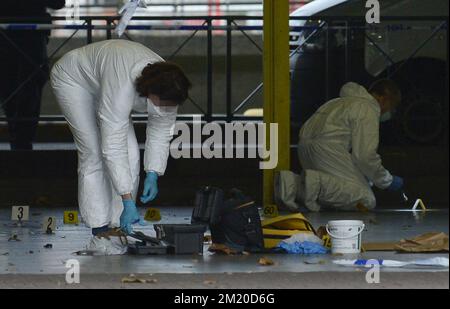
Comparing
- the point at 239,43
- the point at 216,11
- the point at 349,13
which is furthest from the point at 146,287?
the point at 216,11

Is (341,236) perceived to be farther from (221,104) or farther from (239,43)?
(221,104)

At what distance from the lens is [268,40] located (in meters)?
11.8

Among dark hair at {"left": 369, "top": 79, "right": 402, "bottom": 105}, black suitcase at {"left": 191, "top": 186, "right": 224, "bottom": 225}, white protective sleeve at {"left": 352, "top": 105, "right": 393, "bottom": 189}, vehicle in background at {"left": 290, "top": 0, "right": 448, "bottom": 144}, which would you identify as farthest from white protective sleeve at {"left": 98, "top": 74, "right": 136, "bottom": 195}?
vehicle in background at {"left": 290, "top": 0, "right": 448, "bottom": 144}

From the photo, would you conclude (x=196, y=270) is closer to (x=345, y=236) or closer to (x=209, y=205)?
(x=209, y=205)

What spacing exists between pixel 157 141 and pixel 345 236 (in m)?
1.35

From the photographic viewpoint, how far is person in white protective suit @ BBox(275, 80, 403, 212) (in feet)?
38.6

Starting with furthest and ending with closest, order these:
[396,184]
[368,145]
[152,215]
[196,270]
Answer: [368,145], [396,184], [152,215], [196,270]

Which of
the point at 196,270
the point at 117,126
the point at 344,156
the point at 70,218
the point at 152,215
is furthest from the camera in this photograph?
the point at 344,156

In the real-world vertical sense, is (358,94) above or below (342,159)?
above

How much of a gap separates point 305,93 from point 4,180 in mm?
3469

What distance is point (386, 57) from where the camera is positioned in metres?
14.4

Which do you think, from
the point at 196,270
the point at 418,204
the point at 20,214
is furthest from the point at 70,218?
the point at 196,270

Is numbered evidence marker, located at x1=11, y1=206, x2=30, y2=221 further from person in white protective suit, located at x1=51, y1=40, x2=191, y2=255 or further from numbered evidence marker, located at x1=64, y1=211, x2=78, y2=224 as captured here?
person in white protective suit, located at x1=51, y1=40, x2=191, y2=255

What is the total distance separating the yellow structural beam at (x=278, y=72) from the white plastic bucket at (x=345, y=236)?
10.6ft
